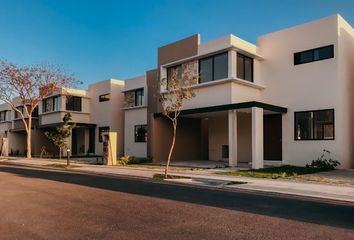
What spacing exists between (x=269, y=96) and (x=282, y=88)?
105 centimetres

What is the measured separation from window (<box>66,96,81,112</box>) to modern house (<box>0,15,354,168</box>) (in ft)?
37.2

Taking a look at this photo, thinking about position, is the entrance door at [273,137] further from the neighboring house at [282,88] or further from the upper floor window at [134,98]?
the upper floor window at [134,98]

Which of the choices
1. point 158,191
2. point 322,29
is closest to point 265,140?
point 322,29

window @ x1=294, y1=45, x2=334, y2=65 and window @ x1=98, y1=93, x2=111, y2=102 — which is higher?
window @ x1=294, y1=45, x2=334, y2=65

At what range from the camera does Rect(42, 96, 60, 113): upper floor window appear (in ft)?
122

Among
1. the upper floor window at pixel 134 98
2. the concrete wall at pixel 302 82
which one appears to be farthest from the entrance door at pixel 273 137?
the upper floor window at pixel 134 98

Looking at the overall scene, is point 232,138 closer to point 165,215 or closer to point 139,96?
point 165,215

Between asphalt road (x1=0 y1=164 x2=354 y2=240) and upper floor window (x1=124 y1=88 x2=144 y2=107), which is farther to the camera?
upper floor window (x1=124 y1=88 x2=144 y2=107)

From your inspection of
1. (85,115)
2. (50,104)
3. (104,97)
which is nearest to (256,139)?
(104,97)

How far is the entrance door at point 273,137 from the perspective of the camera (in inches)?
879

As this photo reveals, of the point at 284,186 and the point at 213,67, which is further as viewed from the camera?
the point at 213,67

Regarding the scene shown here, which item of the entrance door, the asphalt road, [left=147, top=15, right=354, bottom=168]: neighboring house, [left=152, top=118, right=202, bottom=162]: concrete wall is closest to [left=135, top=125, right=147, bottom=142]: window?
[left=152, top=118, right=202, bottom=162]: concrete wall

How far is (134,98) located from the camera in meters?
31.2

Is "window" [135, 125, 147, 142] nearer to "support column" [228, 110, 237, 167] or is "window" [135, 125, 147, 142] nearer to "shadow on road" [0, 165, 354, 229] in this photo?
"support column" [228, 110, 237, 167]
